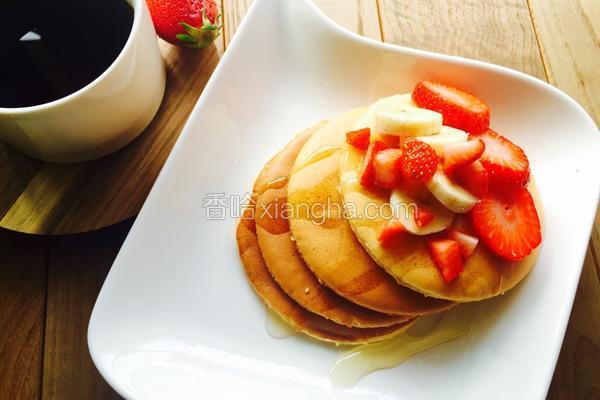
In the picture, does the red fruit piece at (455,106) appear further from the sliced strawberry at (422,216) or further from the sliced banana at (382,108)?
the sliced strawberry at (422,216)

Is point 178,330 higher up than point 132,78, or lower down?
lower down

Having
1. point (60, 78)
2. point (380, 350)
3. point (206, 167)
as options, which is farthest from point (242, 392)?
point (60, 78)

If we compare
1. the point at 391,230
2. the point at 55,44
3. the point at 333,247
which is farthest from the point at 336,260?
the point at 55,44

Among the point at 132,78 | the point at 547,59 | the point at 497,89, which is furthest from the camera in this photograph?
the point at 547,59

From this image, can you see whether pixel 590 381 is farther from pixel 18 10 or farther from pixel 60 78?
pixel 18 10

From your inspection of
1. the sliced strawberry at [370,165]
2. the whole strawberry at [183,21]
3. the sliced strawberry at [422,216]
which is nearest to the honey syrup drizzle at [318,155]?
the sliced strawberry at [370,165]

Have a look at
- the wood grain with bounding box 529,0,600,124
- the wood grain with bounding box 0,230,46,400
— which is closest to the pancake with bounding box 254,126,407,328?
the wood grain with bounding box 0,230,46,400

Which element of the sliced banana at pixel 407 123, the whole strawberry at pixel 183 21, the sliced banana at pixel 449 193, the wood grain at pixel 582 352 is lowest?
the wood grain at pixel 582 352
